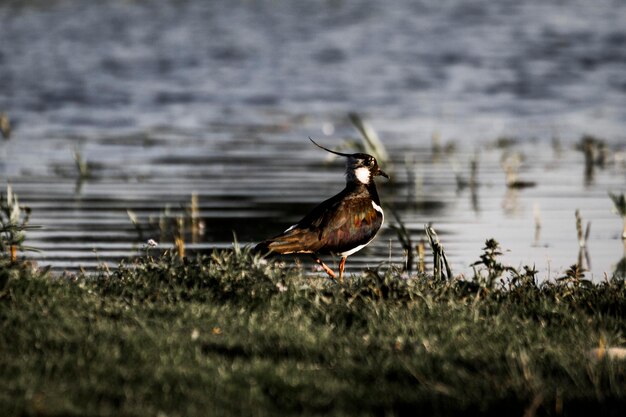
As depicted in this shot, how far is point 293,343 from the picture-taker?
21.6ft

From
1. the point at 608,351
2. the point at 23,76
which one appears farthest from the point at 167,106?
the point at 608,351

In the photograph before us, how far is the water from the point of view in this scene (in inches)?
509

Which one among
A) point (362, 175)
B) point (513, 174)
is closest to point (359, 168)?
point (362, 175)

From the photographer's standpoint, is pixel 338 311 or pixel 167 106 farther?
pixel 167 106

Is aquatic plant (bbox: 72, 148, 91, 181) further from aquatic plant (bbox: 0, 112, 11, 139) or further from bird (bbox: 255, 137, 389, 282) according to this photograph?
bird (bbox: 255, 137, 389, 282)

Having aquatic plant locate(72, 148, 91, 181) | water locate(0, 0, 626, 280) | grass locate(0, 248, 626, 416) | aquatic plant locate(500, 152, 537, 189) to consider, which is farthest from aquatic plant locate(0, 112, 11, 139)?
grass locate(0, 248, 626, 416)

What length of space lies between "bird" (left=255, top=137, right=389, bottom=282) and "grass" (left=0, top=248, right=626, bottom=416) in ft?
1.94

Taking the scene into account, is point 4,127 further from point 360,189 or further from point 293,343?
point 293,343

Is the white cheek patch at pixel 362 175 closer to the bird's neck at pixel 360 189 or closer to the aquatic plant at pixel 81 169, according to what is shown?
the bird's neck at pixel 360 189

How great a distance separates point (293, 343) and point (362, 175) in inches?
122

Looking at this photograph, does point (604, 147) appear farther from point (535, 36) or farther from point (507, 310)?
point (535, 36)

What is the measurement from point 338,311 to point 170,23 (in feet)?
101

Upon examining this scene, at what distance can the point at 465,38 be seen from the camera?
33.4 metres

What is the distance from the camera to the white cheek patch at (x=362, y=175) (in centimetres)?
945
